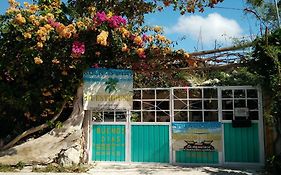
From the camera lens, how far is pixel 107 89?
8469 millimetres

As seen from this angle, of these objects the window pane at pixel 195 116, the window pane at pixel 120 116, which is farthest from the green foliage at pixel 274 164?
the window pane at pixel 120 116

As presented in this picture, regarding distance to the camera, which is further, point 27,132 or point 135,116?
point 135,116

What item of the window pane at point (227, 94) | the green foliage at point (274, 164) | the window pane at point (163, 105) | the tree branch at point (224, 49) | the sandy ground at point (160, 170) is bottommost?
the sandy ground at point (160, 170)

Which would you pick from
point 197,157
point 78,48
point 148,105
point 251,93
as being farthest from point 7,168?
point 251,93

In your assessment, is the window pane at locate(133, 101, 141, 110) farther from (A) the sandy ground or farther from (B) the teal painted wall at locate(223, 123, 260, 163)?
(B) the teal painted wall at locate(223, 123, 260, 163)

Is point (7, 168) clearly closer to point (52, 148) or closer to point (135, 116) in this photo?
point (52, 148)

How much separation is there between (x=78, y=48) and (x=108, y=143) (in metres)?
2.63

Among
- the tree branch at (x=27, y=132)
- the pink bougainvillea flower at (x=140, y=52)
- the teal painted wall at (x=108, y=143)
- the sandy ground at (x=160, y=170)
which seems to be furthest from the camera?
the teal painted wall at (x=108, y=143)

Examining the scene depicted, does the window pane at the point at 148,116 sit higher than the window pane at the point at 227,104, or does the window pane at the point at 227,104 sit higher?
the window pane at the point at 227,104

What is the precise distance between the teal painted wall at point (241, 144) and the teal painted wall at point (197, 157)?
313 millimetres

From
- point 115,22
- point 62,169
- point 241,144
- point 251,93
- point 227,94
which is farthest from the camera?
point 227,94

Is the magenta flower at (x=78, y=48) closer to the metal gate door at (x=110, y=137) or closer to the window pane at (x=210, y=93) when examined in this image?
the metal gate door at (x=110, y=137)

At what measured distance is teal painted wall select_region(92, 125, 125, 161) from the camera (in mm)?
8523

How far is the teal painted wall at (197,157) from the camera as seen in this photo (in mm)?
8156
